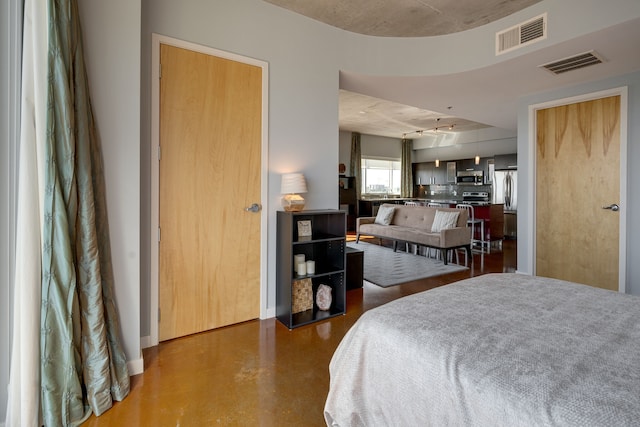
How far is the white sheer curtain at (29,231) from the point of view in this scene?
1.46 m

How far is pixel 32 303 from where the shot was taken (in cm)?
148

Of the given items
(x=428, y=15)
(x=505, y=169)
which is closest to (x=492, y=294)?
(x=428, y=15)

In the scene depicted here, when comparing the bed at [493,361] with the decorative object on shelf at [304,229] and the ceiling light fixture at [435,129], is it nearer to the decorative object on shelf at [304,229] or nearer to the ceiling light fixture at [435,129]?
the decorative object on shelf at [304,229]

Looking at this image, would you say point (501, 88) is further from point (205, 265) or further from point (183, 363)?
point (183, 363)

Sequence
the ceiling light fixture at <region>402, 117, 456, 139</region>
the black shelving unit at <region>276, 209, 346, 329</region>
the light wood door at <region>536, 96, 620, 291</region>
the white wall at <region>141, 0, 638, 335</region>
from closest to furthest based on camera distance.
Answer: the white wall at <region>141, 0, 638, 335</region> < the black shelving unit at <region>276, 209, 346, 329</region> < the light wood door at <region>536, 96, 620, 291</region> < the ceiling light fixture at <region>402, 117, 456, 139</region>

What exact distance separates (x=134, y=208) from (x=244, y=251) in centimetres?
100

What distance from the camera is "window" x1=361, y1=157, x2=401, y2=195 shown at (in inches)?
389

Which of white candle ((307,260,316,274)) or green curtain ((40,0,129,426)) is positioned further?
white candle ((307,260,316,274))

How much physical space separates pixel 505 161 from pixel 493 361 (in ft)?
27.7

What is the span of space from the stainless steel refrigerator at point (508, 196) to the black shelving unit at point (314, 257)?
643 cm

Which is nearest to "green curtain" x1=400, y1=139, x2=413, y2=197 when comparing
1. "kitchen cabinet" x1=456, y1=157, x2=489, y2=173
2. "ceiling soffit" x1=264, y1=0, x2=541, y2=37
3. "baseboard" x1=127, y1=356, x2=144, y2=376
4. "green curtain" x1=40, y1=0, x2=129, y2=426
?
"kitchen cabinet" x1=456, y1=157, x2=489, y2=173

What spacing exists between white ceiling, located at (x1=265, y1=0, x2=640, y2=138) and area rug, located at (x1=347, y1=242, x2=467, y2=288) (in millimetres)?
2394

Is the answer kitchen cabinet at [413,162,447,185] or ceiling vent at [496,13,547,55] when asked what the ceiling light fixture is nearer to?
kitchen cabinet at [413,162,447,185]

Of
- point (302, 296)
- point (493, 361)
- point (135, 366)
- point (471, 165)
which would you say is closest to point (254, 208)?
point (302, 296)
